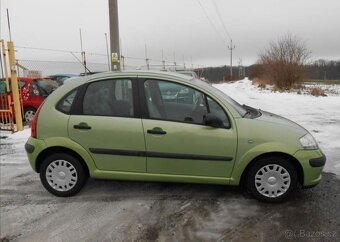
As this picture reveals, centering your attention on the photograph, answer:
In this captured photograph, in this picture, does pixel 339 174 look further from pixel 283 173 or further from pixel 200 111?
pixel 200 111

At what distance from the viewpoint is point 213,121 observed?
396cm

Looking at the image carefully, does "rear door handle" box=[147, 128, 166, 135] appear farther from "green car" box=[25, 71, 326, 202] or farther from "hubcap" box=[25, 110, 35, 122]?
"hubcap" box=[25, 110, 35, 122]

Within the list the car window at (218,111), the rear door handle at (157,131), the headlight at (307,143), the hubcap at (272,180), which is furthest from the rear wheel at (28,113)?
the headlight at (307,143)

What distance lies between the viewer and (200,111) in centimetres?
414

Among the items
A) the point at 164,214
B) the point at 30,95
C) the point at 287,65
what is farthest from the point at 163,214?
the point at 287,65

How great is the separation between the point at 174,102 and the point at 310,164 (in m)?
1.81

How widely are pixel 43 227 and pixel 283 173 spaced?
2.82 metres

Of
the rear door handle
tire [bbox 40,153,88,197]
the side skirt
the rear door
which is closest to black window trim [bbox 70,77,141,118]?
the rear door

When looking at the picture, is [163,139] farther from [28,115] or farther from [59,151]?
[28,115]

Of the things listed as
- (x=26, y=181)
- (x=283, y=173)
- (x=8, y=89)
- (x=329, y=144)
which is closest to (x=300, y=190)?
(x=283, y=173)

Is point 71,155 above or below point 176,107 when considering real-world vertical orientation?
below

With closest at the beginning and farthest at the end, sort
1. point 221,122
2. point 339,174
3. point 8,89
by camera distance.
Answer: point 221,122
point 339,174
point 8,89

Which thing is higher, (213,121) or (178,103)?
(178,103)

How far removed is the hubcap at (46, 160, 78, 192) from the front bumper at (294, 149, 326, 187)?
2.80 metres
